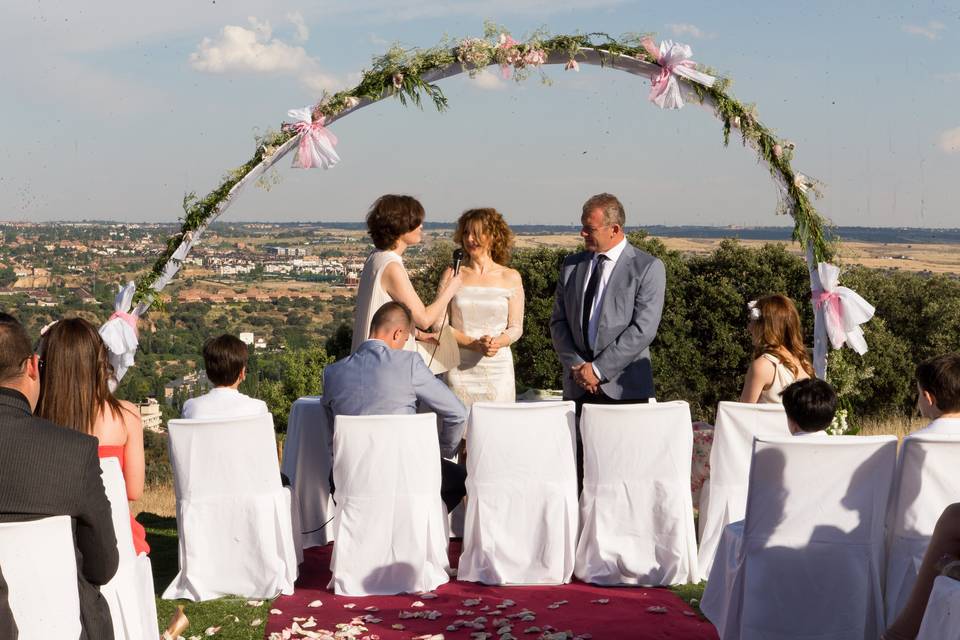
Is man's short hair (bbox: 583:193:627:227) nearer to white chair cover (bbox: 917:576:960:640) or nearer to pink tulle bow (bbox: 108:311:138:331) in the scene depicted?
pink tulle bow (bbox: 108:311:138:331)

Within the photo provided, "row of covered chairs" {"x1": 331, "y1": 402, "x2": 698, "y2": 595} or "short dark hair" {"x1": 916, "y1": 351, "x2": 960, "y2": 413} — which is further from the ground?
"short dark hair" {"x1": 916, "y1": 351, "x2": 960, "y2": 413}

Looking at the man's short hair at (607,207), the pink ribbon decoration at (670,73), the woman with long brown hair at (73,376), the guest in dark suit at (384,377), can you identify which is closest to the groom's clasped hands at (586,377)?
the man's short hair at (607,207)

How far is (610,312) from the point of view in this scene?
6508 millimetres

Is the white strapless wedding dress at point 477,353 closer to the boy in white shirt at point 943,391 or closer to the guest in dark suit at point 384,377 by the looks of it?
the guest in dark suit at point 384,377

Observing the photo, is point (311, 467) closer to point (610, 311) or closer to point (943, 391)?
point (610, 311)

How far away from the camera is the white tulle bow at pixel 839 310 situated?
6930 millimetres

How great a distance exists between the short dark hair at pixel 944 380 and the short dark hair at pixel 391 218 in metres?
3.21

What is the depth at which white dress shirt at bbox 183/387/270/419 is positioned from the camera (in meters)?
5.59

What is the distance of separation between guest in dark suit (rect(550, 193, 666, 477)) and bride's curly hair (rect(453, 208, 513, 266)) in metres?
0.63

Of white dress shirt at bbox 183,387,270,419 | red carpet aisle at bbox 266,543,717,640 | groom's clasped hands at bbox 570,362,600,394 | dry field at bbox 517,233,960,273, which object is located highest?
dry field at bbox 517,233,960,273

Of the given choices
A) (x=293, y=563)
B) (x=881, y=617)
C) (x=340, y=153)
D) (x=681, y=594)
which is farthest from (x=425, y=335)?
(x=881, y=617)

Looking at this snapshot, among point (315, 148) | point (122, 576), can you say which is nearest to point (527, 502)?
point (122, 576)

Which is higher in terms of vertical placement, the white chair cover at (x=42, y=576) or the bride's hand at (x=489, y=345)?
the bride's hand at (x=489, y=345)

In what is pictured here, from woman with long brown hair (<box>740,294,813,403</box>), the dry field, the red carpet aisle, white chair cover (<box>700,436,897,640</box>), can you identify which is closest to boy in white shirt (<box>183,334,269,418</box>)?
the red carpet aisle
